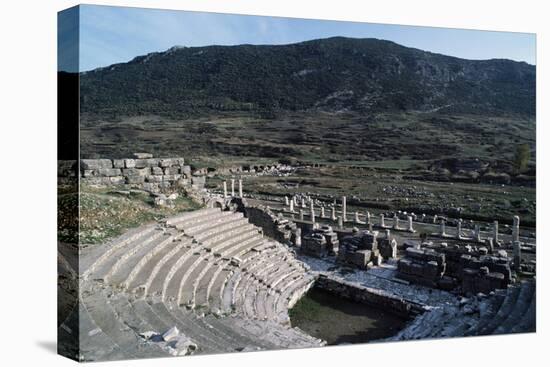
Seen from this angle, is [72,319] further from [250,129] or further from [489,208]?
[489,208]

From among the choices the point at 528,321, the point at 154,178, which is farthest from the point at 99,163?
the point at 528,321

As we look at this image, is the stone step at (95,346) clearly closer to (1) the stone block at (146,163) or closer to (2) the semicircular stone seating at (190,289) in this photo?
(2) the semicircular stone seating at (190,289)

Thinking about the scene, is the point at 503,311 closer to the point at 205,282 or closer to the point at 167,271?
the point at 205,282

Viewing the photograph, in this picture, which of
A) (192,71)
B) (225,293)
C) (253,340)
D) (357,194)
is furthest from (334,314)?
(357,194)

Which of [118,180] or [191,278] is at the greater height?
[118,180]

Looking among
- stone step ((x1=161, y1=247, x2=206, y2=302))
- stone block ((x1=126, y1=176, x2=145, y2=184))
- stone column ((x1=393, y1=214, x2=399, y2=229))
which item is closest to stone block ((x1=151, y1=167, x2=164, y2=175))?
stone block ((x1=126, y1=176, x2=145, y2=184))

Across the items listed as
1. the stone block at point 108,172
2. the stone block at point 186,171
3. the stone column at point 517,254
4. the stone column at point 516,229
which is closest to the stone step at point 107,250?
the stone block at point 108,172
